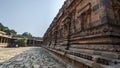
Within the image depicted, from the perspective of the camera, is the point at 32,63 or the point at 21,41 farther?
the point at 21,41

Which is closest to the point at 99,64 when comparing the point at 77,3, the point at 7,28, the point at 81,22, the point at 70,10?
the point at 81,22

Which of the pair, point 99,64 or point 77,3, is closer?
point 99,64

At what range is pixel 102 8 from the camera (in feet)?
14.0

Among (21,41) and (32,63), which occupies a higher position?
(21,41)

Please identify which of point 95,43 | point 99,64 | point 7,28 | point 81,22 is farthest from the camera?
point 7,28

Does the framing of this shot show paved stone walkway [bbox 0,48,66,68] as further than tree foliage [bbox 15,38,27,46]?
No

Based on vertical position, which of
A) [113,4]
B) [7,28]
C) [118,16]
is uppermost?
[7,28]

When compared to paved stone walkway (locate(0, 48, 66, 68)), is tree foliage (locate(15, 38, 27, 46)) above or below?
above

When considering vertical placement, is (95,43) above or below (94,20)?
below

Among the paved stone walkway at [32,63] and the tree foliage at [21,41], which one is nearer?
the paved stone walkway at [32,63]

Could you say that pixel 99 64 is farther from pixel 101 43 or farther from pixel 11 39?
pixel 11 39

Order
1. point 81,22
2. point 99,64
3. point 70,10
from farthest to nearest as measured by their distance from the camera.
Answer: point 70,10, point 81,22, point 99,64

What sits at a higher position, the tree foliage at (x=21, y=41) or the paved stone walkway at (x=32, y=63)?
the tree foliage at (x=21, y=41)

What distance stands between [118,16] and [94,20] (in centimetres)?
97
